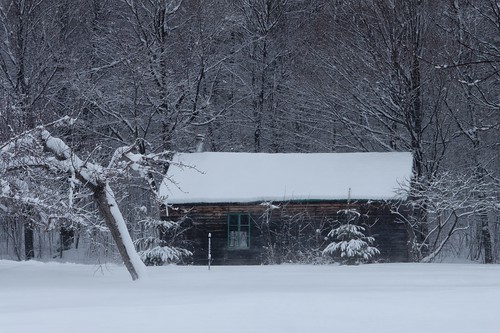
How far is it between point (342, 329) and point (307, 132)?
30982 millimetres

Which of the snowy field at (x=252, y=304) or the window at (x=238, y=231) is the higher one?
the window at (x=238, y=231)

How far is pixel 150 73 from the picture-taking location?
119ft

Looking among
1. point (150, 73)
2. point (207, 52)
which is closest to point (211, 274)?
point (150, 73)

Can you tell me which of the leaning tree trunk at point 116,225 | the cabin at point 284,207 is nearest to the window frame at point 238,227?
the cabin at point 284,207

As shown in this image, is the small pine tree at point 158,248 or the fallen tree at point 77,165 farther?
the small pine tree at point 158,248

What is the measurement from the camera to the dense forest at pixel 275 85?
34.8m

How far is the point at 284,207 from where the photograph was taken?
3095cm

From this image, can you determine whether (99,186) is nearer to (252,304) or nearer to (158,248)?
(252,304)

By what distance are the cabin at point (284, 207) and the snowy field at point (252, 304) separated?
33.7 feet

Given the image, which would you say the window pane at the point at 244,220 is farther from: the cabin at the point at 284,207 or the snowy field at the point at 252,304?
the snowy field at the point at 252,304

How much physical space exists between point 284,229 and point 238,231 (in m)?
1.79

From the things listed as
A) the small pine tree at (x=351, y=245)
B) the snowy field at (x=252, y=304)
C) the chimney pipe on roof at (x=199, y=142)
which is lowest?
the snowy field at (x=252, y=304)

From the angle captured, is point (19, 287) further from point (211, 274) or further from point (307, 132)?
point (307, 132)

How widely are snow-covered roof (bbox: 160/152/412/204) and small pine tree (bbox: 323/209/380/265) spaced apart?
132 cm
